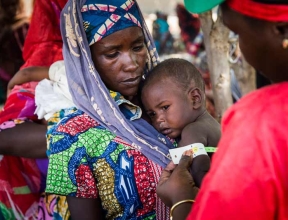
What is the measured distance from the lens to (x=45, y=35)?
354 centimetres

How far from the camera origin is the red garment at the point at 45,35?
349cm

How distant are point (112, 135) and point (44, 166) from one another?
92 centimetres

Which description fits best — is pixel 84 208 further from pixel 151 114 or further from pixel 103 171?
pixel 151 114

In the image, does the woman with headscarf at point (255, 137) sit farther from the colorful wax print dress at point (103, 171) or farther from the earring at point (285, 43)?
the colorful wax print dress at point (103, 171)

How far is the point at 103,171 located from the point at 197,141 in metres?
0.44

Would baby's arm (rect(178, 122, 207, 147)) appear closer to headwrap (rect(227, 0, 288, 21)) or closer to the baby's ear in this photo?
the baby's ear

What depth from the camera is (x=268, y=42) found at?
1.40 metres

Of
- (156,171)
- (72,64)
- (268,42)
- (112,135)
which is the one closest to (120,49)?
(72,64)

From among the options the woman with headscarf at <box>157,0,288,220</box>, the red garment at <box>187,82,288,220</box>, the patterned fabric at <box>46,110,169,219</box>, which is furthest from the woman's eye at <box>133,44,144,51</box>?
the red garment at <box>187,82,288,220</box>

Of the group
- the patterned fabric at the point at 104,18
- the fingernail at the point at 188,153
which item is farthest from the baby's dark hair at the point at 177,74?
the fingernail at the point at 188,153

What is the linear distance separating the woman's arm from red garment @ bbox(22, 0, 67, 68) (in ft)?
4.38

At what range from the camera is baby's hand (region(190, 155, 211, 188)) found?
2.04m

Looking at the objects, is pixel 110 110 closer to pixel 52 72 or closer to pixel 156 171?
pixel 156 171

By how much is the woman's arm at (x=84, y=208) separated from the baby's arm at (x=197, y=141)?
469 millimetres
